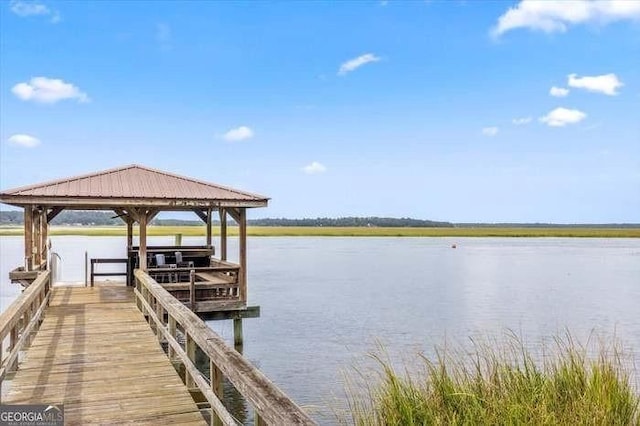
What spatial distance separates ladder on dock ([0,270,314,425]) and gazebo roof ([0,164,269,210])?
2.89m

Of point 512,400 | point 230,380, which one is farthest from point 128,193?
point 230,380

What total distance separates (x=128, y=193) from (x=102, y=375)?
21.6 ft

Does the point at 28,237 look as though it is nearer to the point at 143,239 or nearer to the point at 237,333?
the point at 143,239

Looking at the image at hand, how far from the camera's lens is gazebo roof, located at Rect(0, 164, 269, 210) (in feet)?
37.8

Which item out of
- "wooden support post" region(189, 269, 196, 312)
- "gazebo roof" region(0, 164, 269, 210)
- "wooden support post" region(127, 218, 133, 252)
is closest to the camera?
"wooden support post" region(189, 269, 196, 312)

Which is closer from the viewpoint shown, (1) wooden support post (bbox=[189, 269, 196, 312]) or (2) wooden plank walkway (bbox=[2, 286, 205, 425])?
(2) wooden plank walkway (bbox=[2, 286, 205, 425])

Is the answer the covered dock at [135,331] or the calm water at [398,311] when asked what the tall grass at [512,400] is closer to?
the covered dock at [135,331]

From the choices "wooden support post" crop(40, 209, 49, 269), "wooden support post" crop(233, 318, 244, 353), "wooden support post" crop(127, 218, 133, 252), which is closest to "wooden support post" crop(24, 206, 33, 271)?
"wooden support post" crop(40, 209, 49, 269)

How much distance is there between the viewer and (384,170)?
210 feet

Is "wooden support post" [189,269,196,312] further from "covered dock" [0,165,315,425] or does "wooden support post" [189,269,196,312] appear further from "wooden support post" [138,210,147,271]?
"wooden support post" [138,210,147,271]

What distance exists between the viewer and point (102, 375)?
6.01 meters

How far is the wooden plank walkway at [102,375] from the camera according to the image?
4852mm

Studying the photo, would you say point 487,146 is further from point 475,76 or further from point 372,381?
point 372,381

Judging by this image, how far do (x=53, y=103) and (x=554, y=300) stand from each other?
29138 millimetres
